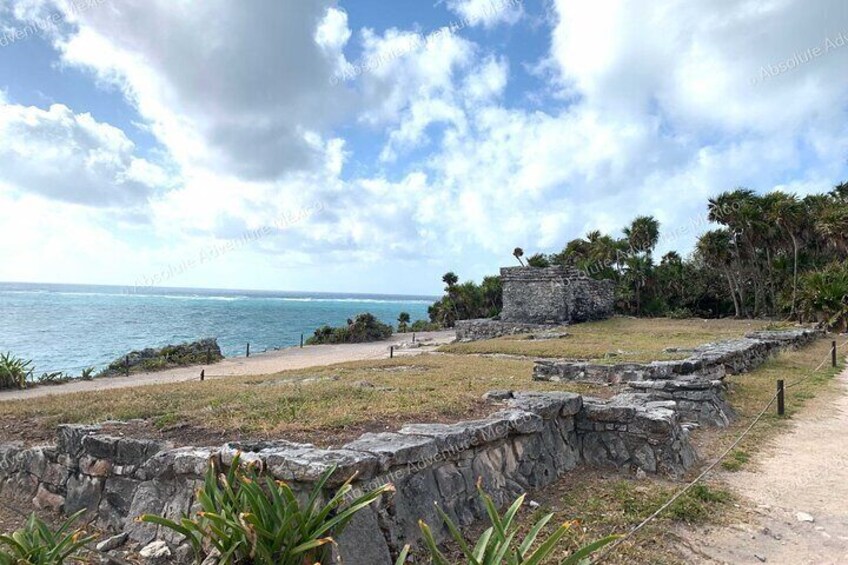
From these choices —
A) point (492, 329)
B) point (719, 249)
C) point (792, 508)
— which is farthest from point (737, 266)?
point (792, 508)

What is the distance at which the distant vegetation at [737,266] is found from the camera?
2852 cm

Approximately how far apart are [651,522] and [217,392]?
784 centimetres

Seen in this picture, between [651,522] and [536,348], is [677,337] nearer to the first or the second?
[536,348]

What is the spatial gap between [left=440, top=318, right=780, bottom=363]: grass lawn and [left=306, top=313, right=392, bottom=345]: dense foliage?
13569 millimetres

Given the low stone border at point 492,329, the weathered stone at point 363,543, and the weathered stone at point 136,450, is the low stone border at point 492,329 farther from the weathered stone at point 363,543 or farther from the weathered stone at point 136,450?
the weathered stone at point 363,543

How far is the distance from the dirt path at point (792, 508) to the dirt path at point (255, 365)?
51.0 feet

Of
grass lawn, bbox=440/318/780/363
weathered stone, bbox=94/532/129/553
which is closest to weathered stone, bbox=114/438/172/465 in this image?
weathered stone, bbox=94/532/129/553

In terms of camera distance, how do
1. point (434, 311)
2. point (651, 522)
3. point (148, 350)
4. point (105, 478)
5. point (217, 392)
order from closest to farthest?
point (651, 522) → point (105, 478) → point (217, 392) → point (148, 350) → point (434, 311)

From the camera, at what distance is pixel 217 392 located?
9.83 metres

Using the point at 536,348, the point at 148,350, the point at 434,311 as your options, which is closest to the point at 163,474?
the point at 536,348

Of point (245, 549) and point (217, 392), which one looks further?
point (217, 392)

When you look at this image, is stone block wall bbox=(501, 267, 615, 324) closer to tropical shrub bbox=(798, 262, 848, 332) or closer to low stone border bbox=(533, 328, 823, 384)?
tropical shrub bbox=(798, 262, 848, 332)

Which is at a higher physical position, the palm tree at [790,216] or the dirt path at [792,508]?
the palm tree at [790,216]

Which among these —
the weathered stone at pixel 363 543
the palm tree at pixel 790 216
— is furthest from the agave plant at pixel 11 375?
the palm tree at pixel 790 216
